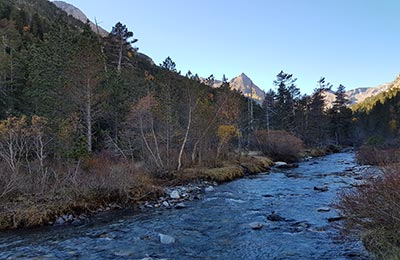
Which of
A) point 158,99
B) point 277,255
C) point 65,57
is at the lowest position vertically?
point 277,255

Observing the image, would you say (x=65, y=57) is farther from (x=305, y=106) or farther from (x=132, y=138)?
(x=305, y=106)

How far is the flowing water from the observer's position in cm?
928

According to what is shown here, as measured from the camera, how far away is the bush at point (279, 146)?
42.2m

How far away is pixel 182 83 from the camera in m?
25.4

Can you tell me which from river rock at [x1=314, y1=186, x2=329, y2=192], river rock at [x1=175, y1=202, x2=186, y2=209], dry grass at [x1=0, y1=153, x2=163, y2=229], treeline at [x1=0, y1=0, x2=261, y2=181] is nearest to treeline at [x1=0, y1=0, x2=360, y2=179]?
treeline at [x1=0, y1=0, x2=261, y2=181]

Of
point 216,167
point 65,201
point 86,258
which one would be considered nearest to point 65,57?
point 216,167

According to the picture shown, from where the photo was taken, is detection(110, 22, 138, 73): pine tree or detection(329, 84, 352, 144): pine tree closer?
detection(110, 22, 138, 73): pine tree

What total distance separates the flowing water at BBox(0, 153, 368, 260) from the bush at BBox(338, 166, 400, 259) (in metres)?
0.77

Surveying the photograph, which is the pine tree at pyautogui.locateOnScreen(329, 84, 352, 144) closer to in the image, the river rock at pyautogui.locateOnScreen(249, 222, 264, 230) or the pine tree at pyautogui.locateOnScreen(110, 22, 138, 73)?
the pine tree at pyautogui.locateOnScreen(110, 22, 138, 73)

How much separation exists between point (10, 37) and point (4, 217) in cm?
3421

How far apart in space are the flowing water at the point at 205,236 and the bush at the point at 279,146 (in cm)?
2554

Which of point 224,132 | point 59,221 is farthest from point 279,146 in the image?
point 59,221

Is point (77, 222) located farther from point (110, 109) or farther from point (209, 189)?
point (110, 109)

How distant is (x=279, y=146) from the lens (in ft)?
139
